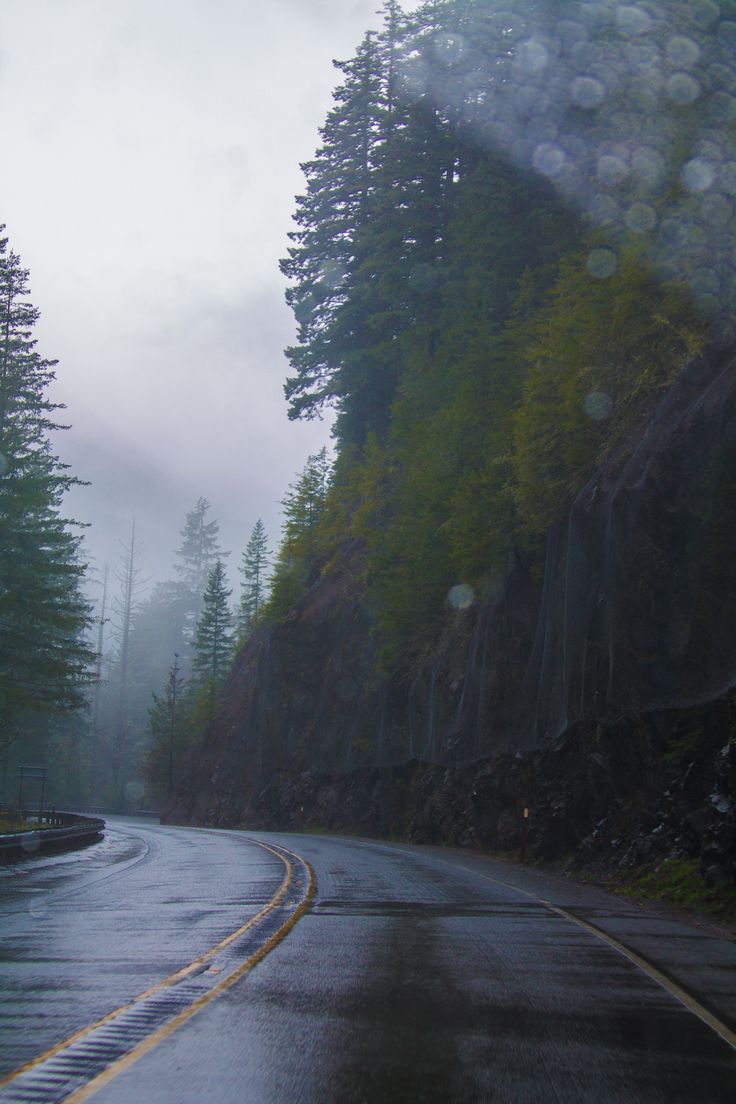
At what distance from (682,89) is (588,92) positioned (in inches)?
498

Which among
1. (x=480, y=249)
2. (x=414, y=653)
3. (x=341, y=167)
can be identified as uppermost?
(x=341, y=167)

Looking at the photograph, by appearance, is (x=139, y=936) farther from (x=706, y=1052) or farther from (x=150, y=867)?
(x=150, y=867)

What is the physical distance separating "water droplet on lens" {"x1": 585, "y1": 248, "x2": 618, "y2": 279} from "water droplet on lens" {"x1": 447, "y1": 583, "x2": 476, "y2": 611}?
12.8 meters

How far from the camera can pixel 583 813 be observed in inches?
1025

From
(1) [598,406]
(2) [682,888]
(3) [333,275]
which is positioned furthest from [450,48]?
(2) [682,888]

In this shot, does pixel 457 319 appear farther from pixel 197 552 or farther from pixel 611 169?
pixel 197 552

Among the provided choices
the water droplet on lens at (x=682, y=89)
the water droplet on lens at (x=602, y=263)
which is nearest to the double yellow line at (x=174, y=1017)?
the water droplet on lens at (x=682, y=89)

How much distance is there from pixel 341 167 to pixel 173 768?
50.1 m

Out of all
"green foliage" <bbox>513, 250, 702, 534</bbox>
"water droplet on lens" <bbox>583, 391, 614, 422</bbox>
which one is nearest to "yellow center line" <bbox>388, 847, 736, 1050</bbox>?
"green foliage" <bbox>513, 250, 702, 534</bbox>

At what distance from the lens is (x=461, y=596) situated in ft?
133

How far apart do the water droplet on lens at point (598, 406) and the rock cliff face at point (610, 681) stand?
226cm

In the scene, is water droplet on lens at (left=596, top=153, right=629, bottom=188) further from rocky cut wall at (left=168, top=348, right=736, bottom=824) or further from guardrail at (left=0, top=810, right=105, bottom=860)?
guardrail at (left=0, top=810, right=105, bottom=860)

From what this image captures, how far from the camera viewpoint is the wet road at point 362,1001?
5568 millimetres

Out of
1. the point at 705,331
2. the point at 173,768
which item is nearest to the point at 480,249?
the point at 705,331
